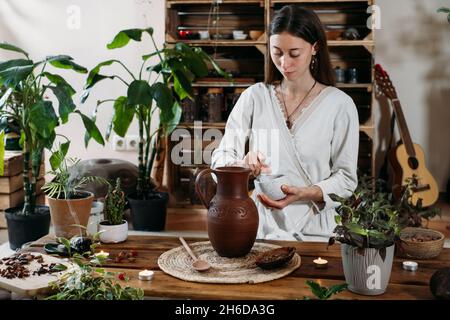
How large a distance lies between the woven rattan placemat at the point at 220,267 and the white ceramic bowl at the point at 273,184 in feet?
1.57

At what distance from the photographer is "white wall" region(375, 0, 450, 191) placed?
170 inches

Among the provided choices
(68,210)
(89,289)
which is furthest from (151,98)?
(89,289)

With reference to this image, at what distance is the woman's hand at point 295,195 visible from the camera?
1938mm

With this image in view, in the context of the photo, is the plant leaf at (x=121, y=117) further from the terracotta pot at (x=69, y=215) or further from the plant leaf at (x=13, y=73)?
the terracotta pot at (x=69, y=215)

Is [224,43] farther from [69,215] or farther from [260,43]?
[69,215]

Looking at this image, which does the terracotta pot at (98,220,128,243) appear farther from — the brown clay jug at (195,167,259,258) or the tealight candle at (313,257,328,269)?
the tealight candle at (313,257,328,269)

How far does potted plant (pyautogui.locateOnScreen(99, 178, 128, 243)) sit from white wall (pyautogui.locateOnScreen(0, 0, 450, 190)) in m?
2.82

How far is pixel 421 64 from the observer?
4.37 m

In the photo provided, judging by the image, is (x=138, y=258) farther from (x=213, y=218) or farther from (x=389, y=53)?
(x=389, y=53)

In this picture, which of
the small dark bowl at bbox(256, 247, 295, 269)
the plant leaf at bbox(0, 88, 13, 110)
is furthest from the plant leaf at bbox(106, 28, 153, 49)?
the small dark bowl at bbox(256, 247, 295, 269)

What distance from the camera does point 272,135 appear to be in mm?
2244

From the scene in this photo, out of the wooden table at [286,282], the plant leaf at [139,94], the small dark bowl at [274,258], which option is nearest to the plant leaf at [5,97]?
the plant leaf at [139,94]
